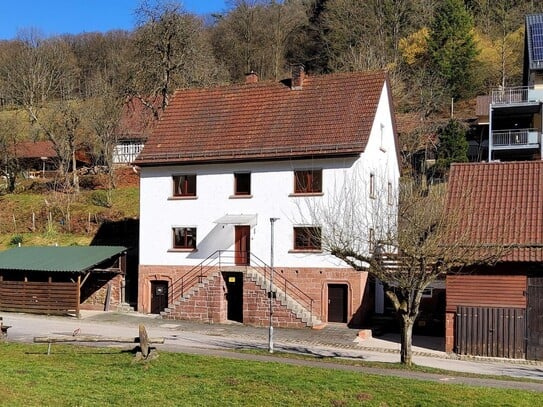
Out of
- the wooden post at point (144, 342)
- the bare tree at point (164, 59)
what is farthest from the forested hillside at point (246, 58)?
the wooden post at point (144, 342)

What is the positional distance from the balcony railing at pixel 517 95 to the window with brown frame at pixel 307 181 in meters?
27.4

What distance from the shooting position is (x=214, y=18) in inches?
3319

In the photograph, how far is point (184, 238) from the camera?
33.2 meters

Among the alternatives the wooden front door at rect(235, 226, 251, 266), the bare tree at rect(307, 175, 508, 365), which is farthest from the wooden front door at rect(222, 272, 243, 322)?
the bare tree at rect(307, 175, 508, 365)

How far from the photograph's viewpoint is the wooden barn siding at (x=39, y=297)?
108 ft

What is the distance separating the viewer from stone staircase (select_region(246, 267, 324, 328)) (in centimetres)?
2912

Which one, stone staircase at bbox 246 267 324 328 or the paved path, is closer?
the paved path

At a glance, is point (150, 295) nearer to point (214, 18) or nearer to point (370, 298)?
point (370, 298)

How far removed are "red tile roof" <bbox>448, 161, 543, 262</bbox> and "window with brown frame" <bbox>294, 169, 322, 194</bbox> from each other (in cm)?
635

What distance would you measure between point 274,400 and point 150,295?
21.3 meters

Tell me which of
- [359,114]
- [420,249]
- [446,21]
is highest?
[446,21]

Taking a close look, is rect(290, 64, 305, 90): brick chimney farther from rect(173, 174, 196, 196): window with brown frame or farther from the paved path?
the paved path

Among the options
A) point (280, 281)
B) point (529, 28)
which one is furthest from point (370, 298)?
point (529, 28)

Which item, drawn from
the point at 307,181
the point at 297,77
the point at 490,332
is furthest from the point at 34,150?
the point at 490,332
